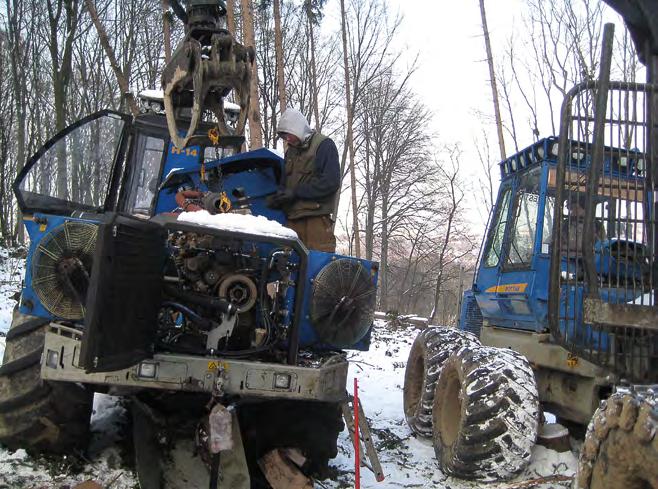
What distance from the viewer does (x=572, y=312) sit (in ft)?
13.0

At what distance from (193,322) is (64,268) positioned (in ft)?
2.54

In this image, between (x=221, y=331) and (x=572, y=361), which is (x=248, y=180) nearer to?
(x=221, y=331)

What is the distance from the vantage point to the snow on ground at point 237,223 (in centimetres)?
348

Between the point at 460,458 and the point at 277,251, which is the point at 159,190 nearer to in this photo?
the point at 277,251

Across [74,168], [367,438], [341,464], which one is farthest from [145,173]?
[367,438]

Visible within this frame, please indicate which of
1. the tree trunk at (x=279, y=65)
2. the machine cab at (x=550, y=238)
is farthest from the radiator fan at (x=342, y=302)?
the tree trunk at (x=279, y=65)

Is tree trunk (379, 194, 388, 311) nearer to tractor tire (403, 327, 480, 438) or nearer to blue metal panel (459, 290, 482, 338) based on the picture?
blue metal panel (459, 290, 482, 338)

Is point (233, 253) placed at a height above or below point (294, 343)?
above

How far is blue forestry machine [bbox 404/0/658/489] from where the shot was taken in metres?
2.41

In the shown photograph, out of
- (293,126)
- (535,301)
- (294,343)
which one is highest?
(293,126)

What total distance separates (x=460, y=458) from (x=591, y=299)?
163 cm

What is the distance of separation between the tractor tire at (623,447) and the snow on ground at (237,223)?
1.98 metres

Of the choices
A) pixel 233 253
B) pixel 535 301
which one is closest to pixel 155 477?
pixel 233 253

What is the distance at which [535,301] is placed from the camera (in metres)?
4.62
